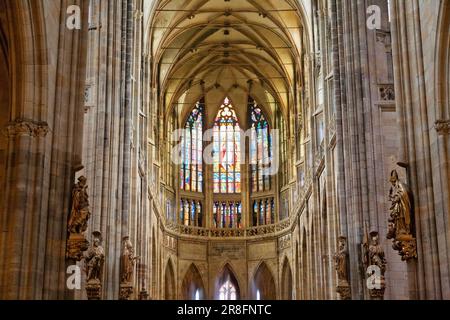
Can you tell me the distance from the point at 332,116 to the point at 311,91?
858 centimetres

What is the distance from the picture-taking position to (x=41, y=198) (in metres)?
16.9

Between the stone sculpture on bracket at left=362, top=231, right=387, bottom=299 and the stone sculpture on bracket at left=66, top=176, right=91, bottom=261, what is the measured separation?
10965 mm

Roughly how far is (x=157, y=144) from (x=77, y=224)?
32.2 m

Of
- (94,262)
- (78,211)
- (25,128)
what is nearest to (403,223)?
(78,211)

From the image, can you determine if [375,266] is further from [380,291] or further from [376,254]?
[380,291]

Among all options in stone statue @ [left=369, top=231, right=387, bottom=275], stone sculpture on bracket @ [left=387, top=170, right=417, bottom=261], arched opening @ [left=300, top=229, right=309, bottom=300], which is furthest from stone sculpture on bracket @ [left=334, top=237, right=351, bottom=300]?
arched opening @ [left=300, top=229, right=309, bottom=300]

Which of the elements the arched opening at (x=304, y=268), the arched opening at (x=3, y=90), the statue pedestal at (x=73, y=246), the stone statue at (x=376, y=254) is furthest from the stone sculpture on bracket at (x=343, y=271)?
the arched opening at (x=304, y=268)

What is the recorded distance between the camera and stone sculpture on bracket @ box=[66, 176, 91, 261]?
1758 cm

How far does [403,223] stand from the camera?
1845 cm

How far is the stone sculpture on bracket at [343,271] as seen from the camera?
28422 millimetres

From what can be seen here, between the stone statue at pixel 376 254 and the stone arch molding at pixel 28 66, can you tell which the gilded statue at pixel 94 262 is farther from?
the stone statue at pixel 376 254

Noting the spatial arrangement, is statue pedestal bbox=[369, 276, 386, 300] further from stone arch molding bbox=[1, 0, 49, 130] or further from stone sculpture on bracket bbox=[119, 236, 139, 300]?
stone arch molding bbox=[1, 0, 49, 130]

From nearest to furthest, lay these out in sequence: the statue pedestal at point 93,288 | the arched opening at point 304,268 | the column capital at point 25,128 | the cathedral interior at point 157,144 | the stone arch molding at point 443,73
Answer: the column capital at point 25,128, the cathedral interior at point 157,144, the stone arch molding at point 443,73, the statue pedestal at point 93,288, the arched opening at point 304,268
